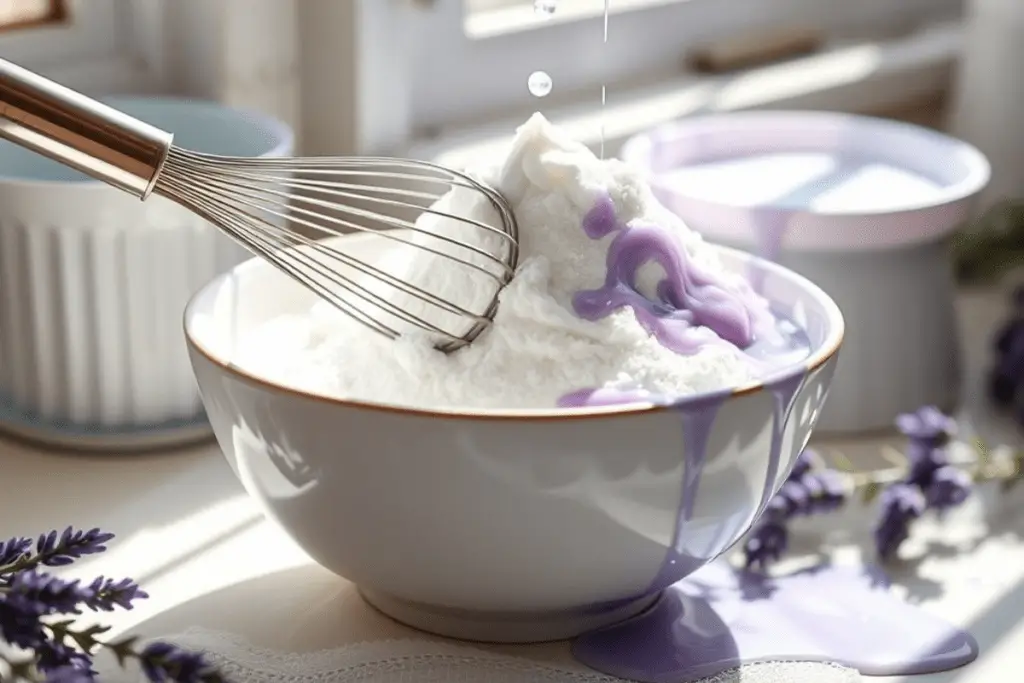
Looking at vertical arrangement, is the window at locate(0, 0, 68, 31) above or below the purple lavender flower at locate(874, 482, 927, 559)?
above

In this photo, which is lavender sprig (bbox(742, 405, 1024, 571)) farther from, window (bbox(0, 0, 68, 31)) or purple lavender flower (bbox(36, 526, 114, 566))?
window (bbox(0, 0, 68, 31))

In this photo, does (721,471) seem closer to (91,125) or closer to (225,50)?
(91,125)

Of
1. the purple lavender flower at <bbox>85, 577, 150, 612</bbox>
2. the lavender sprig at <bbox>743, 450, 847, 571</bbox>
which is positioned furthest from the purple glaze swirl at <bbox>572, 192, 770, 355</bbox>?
the purple lavender flower at <bbox>85, 577, 150, 612</bbox>

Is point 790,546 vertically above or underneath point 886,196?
underneath

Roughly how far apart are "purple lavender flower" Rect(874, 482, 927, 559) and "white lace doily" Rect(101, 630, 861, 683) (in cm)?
12

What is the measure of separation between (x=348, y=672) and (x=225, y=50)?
0.46 metres

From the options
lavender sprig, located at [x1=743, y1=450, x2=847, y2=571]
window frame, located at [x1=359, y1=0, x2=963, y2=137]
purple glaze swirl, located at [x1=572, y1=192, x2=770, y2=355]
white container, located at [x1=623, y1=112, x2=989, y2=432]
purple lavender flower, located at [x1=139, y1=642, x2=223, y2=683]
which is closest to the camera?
purple lavender flower, located at [x1=139, y1=642, x2=223, y2=683]

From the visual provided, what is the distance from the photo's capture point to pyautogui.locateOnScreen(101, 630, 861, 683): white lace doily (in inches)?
23.3

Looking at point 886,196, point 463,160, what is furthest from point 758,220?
point 463,160

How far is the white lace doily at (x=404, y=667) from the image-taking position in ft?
1.94

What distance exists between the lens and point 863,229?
811 mm

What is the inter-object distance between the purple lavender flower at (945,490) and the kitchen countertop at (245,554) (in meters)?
0.02

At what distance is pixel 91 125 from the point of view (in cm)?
55

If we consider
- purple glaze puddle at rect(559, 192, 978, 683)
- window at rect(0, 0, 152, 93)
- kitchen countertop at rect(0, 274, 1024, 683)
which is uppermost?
window at rect(0, 0, 152, 93)
